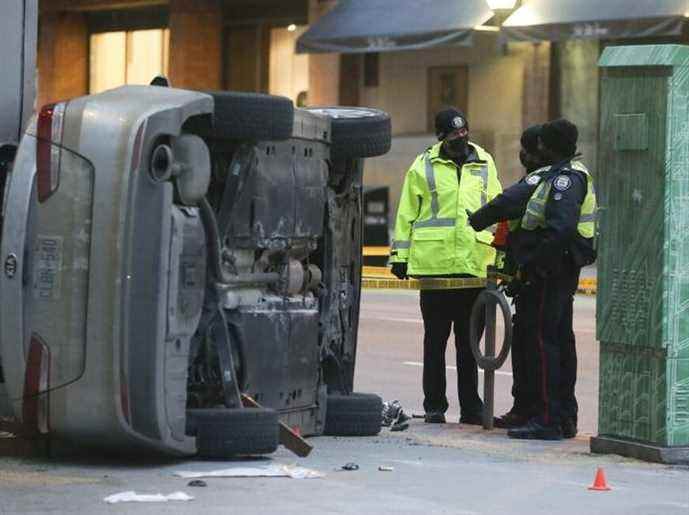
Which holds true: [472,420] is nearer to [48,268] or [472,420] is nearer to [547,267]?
[547,267]

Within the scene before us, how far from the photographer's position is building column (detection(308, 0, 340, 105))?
35.4 meters

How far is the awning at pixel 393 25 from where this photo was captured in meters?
31.3

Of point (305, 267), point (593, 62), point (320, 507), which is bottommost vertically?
point (320, 507)

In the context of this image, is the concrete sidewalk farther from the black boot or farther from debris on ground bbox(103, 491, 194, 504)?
the black boot

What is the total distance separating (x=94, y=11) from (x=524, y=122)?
12.5 metres

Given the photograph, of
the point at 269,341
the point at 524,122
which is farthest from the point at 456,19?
the point at 269,341

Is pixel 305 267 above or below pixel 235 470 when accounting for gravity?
above

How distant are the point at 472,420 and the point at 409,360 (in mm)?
4740

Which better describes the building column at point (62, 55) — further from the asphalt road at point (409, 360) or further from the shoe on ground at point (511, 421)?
the shoe on ground at point (511, 421)

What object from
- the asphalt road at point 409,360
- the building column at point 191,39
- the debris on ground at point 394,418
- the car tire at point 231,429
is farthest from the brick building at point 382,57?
the car tire at point 231,429

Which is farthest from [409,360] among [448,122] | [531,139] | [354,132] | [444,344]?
[354,132]

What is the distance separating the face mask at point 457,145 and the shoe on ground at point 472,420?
1.48 meters

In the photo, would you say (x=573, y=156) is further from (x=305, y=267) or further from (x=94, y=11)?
(x=94, y=11)

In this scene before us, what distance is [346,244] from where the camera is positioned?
10562mm
